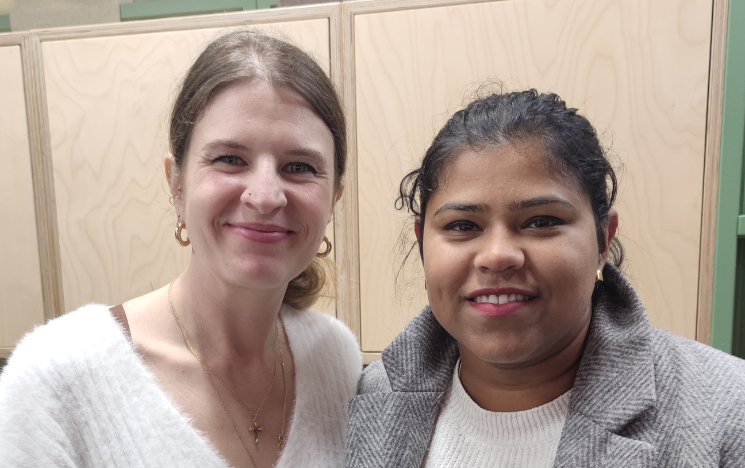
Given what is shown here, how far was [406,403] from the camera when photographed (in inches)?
42.9

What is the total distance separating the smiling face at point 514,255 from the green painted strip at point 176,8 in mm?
1130

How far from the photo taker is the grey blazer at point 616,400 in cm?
83

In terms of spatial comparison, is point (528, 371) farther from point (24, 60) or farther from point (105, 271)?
point (24, 60)

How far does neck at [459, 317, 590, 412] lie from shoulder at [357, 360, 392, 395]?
0.74 ft

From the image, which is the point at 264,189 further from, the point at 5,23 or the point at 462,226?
the point at 5,23

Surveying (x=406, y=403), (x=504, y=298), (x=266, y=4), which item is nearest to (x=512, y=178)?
(x=504, y=298)

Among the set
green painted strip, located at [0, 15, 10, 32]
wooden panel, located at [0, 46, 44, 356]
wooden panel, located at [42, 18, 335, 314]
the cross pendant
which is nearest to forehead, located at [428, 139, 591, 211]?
the cross pendant

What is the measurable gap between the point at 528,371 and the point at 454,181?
349 mm

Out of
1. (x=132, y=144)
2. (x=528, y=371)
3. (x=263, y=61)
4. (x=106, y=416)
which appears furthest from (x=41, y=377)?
(x=132, y=144)

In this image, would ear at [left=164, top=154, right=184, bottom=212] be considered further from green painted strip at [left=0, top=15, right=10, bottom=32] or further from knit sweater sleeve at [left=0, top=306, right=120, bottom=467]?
green painted strip at [left=0, top=15, right=10, bottom=32]

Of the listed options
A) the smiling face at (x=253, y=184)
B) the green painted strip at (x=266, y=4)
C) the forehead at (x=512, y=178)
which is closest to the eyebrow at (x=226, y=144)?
the smiling face at (x=253, y=184)

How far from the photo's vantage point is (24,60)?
5.57 ft

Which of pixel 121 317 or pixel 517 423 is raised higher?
pixel 121 317

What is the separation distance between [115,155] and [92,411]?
926 millimetres
